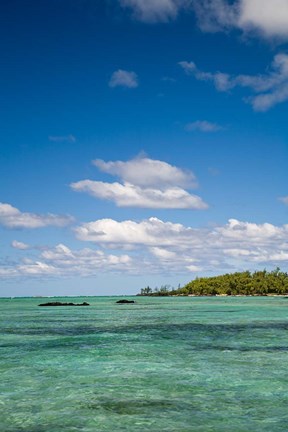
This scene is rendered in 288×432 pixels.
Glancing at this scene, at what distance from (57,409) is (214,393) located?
604 centimetres

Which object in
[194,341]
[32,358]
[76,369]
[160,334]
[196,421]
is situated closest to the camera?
[196,421]

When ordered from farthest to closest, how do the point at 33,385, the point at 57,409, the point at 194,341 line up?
the point at 194,341 < the point at 33,385 < the point at 57,409

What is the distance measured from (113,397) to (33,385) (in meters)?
4.18

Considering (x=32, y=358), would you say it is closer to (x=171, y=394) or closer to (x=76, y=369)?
(x=76, y=369)

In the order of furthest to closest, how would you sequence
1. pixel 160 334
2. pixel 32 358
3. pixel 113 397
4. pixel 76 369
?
pixel 160 334
pixel 32 358
pixel 76 369
pixel 113 397

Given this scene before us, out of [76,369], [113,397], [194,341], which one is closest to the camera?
[113,397]

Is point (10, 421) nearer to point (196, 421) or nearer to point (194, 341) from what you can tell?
point (196, 421)

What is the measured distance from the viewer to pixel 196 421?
14.1m

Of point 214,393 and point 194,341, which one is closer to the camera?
point 214,393

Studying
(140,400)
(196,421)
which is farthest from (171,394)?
(196,421)

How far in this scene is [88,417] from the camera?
579 inches

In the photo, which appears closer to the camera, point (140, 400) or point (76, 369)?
point (140, 400)

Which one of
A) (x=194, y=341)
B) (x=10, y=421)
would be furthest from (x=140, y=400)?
(x=194, y=341)

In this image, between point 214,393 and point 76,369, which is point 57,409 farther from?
point 76,369
